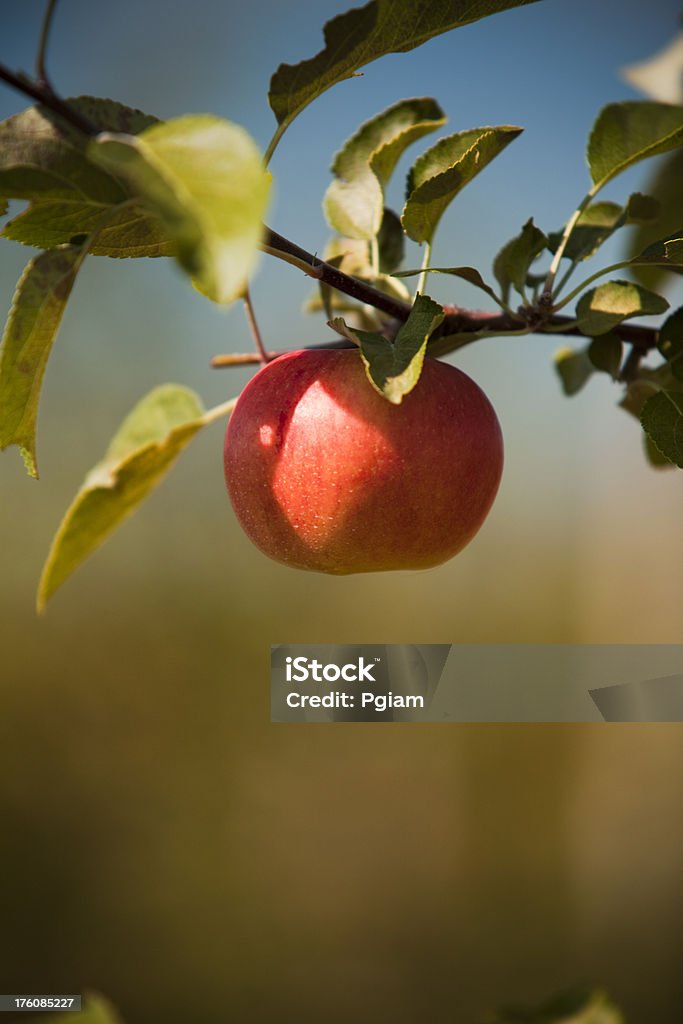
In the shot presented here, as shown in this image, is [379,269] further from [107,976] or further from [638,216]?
[107,976]

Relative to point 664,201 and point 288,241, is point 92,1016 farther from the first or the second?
point 664,201

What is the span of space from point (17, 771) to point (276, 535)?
144 inches

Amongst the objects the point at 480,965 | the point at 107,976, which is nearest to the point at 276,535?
the point at 107,976

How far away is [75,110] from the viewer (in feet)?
1.31

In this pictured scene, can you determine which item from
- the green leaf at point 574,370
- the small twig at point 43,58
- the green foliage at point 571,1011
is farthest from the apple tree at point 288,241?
the green foliage at point 571,1011

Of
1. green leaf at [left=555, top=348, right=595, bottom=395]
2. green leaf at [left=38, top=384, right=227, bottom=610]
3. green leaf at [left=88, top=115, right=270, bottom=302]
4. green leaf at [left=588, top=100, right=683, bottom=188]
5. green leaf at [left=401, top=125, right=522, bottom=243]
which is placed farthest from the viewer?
green leaf at [left=555, top=348, right=595, bottom=395]

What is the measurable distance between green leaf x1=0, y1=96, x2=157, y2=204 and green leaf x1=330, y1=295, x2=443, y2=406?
13 cm

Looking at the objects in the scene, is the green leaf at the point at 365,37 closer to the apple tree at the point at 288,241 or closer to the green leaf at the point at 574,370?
the apple tree at the point at 288,241

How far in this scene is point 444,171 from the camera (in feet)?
1.55

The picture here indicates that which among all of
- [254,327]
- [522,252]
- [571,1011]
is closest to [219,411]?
[254,327]

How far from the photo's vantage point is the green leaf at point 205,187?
9.7 inches

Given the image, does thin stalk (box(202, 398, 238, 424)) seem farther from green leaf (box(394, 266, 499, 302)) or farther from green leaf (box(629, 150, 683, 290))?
green leaf (box(629, 150, 683, 290))

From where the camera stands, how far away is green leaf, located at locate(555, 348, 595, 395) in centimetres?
78

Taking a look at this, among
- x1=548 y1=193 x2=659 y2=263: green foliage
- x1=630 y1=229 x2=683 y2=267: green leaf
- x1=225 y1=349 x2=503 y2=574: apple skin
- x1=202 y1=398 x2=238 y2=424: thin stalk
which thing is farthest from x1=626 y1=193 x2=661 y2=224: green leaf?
x1=202 y1=398 x2=238 y2=424: thin stalk
